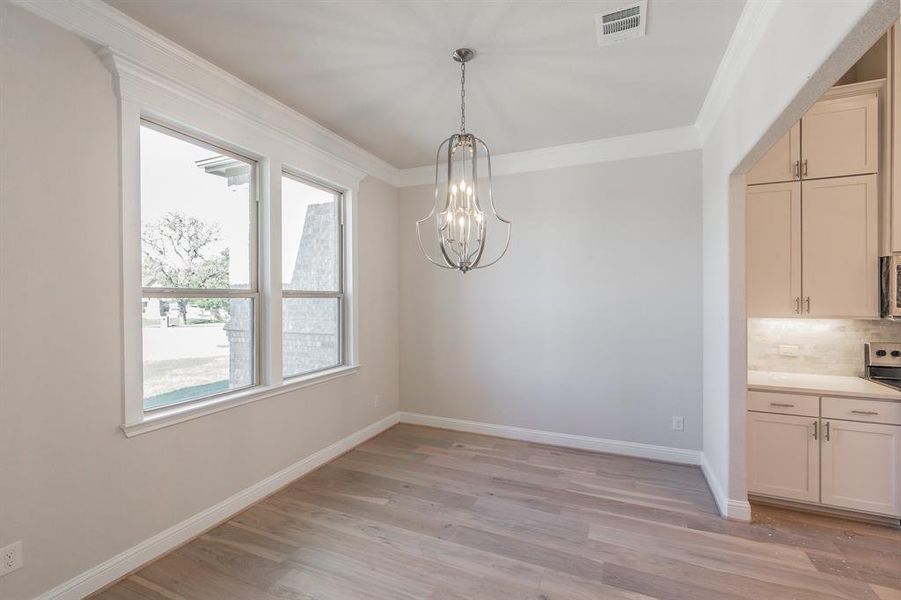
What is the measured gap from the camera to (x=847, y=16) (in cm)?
110

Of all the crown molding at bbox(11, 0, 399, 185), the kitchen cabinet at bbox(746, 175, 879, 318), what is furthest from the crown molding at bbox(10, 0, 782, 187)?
the kitchen cabinet at bbox(746, 175, 879, 318)

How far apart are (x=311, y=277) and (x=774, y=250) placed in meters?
3.57

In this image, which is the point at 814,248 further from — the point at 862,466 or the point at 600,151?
the point at 600,151

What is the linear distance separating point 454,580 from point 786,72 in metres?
2.73

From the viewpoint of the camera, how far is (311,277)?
3354mm

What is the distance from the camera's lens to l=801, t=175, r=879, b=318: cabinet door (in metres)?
2.47

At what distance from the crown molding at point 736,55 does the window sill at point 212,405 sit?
3529 millimetres

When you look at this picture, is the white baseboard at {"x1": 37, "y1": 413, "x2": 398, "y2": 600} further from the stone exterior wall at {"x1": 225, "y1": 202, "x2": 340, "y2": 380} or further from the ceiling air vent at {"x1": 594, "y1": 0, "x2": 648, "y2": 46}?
the ceiling air vent at {"x1": 594, "y1": 0, "x2": 648, "y2": 46}

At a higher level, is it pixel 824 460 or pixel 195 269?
pixel 195 269

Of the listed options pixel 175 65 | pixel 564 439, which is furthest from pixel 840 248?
pixel 175 65

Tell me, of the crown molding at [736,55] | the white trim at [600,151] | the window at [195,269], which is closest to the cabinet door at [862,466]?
the crown molding at [736,55]

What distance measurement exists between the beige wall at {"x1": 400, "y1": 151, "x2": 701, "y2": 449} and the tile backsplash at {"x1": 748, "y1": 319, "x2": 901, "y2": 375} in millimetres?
419

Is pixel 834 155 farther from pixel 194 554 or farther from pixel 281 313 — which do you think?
pixel 194 554

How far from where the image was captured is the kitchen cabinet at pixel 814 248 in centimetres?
248
